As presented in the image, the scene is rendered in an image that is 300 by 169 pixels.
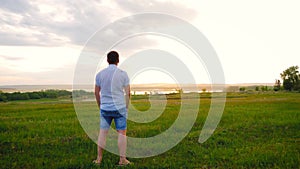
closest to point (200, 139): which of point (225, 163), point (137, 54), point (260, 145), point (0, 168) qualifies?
point (260, 145)

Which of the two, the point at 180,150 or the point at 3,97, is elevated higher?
the point at 3,97

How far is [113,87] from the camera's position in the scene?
19.3ft

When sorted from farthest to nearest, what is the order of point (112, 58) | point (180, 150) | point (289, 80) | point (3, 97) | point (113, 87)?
point (289, 80)
point (3, 97)
point (180, 150)
point (112, 58)
point (113, 87)

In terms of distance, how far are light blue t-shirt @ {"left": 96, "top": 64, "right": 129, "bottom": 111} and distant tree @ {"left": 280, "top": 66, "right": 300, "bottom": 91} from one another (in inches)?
3235

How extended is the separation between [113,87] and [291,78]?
86353mm

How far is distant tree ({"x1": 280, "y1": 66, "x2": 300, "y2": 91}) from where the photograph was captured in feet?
265

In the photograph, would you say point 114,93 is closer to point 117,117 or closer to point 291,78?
point 117,117

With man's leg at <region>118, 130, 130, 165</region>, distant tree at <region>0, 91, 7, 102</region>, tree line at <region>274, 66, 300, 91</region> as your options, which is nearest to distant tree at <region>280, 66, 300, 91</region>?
tree line at <region>274, 66, 300, 91</region>

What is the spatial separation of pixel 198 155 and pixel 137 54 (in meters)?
2.85

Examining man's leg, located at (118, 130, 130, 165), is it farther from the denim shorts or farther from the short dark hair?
the short dark hair

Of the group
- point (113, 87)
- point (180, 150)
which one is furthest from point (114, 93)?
point (180, 150)

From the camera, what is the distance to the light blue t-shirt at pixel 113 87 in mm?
5875

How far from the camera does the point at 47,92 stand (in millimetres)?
64500

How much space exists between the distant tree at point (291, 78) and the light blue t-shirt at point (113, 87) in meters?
82.2
